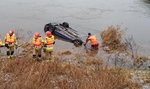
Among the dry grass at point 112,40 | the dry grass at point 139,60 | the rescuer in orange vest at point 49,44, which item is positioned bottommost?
the dry grass at point 139,60

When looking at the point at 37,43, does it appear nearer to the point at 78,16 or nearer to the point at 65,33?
the point at 65,33

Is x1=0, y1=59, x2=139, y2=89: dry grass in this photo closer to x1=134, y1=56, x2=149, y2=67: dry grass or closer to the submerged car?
x1=134, y1=56, x2=149, y2=67: dry grass

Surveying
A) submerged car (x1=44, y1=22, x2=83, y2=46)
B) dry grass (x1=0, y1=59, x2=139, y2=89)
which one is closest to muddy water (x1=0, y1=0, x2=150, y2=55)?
submerged car (x1=44, y1=22, x2=83, y2=46)

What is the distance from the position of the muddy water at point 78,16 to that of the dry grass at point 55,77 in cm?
949

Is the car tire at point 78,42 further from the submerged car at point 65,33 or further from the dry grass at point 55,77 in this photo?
the dry grass at point 55,77

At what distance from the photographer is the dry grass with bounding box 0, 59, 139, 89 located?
7.15 m

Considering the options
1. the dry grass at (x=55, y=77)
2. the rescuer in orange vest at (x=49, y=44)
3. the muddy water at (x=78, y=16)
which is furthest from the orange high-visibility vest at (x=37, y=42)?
the dry grass at (x=55, y=77)

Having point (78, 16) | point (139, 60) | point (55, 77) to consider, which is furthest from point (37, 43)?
point (78, 16)

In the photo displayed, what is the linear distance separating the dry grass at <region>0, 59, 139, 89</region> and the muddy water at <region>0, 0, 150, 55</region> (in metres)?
9.49

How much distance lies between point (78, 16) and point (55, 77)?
828 inches

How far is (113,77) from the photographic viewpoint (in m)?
7.88

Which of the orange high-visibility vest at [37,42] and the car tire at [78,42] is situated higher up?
the orange high-visibility vest at [37,42]

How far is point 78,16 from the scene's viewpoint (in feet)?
96.0

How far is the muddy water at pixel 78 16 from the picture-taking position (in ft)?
77.6
